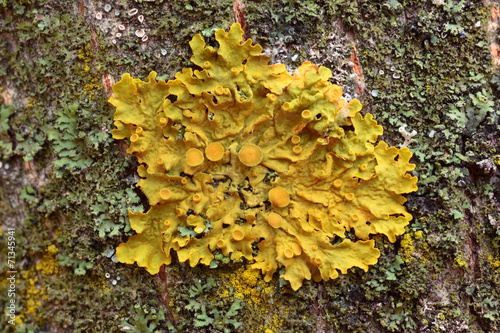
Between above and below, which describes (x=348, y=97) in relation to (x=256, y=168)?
above

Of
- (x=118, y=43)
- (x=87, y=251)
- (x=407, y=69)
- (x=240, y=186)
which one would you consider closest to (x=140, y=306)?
(x=87, y=251)

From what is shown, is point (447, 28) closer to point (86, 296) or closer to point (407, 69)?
point (407, 69)

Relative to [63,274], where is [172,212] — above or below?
above

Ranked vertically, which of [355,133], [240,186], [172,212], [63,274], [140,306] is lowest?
[140,306]

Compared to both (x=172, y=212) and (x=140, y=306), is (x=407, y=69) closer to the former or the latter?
(x=172, y=212)

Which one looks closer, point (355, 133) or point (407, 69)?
point (355, 133)

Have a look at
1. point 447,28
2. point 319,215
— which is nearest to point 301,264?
point 319,215
